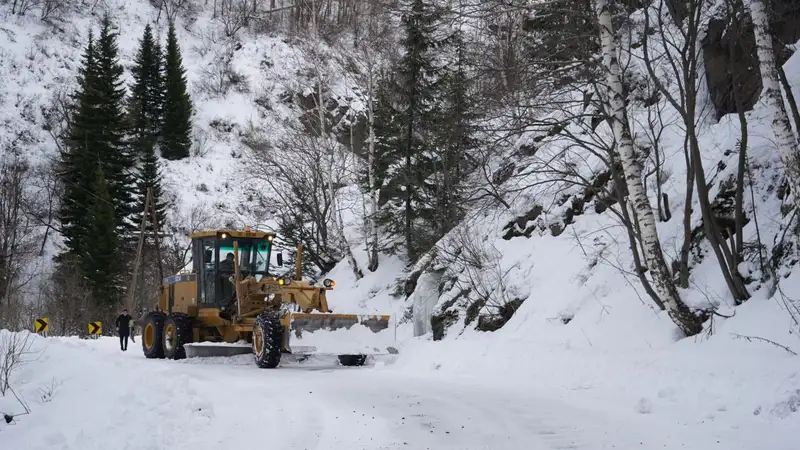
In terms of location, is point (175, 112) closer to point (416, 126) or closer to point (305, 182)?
point (305, 182)

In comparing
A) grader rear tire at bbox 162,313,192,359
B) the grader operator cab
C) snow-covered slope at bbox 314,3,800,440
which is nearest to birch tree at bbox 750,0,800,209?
snow-covered slope at bbox 314,3,800,440

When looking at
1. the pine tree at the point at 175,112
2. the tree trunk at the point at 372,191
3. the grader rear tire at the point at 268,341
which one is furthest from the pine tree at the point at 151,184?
the grader rear tire at the point at 268,341

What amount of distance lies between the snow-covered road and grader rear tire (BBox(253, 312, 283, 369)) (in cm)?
206

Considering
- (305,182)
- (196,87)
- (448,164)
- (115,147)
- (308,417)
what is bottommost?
(308,417)

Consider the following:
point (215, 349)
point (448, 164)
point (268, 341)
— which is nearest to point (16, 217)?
point (448, 164)

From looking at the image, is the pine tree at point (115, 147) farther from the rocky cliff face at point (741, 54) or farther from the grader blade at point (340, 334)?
the rocky cliff face at point (741, 54)

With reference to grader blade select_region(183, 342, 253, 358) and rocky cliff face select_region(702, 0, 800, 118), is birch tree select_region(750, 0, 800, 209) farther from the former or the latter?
grader blade select_region(183, 342, 253, 358)

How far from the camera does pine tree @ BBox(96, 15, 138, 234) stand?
1801 inches

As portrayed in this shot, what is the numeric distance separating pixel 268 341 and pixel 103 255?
30370mm

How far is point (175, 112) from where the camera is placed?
179 ft

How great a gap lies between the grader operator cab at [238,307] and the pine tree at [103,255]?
24.3 m

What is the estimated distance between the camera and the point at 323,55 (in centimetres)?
3172

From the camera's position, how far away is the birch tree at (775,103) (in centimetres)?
875

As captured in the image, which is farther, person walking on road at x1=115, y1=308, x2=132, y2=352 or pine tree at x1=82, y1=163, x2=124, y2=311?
pine tree at x1=82, y1=163, x2=124, y2=311
